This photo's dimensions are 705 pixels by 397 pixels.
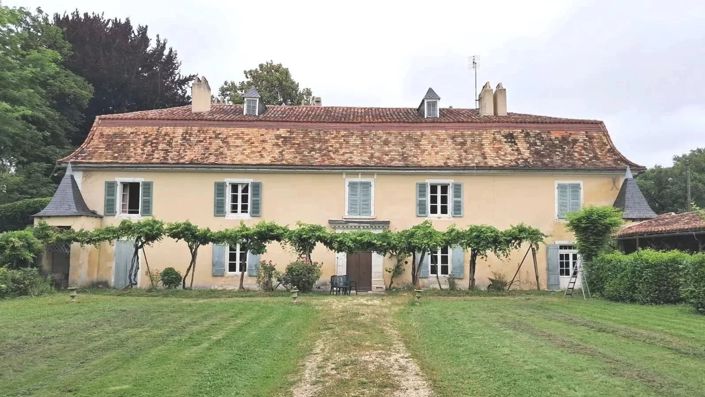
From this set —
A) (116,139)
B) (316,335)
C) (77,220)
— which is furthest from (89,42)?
(316,335)

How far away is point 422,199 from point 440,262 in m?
2.60

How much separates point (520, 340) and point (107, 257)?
58.7 ft

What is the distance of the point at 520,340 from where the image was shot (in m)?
10.5

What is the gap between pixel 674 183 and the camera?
50.9 meters

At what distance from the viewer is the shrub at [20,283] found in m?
18.2

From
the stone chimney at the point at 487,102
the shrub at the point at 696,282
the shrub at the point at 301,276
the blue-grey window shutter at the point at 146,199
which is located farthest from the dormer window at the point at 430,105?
the shrub at the point at 696,282

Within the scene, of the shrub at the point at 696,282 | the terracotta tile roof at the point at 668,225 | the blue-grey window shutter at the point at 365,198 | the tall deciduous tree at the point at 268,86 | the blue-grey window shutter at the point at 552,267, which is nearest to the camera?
the shrub at the point at 696,282

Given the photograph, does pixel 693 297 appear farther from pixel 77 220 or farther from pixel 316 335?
pixel 77 220

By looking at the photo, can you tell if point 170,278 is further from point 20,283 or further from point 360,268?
point 360,268

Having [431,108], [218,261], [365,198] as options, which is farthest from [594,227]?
[218,261]

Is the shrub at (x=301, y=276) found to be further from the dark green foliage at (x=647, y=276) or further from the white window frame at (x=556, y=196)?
the white window frame at (x=556, y=196)

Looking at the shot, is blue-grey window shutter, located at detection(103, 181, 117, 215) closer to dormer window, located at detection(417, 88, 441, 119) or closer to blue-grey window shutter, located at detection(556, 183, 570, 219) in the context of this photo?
dormer window, located at detection(417, 88, 441, 119)

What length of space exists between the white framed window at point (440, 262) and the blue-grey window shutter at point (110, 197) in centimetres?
1269

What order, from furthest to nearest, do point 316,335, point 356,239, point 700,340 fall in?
point 356,239, point 316,335, point 700,340
